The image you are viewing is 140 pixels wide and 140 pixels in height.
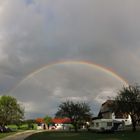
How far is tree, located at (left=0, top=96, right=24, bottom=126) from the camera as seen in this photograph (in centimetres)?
12425

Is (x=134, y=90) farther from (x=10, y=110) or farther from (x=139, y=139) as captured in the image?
(x=10, y=110)

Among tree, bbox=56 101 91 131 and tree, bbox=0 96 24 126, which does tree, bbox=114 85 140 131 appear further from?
tree, bbox=0 96 24 126

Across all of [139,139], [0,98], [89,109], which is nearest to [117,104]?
[89,109]

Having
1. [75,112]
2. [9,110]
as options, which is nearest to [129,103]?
Answer: [75,112]

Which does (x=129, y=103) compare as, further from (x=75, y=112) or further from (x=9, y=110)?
(x=9, y=110)

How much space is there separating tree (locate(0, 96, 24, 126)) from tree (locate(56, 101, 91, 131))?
31568mm

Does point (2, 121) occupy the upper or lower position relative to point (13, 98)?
lower

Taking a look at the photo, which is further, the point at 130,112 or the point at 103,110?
the point at 103,110

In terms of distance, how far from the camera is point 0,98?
132 meters

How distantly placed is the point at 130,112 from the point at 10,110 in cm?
6024

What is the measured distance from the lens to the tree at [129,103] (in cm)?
7600

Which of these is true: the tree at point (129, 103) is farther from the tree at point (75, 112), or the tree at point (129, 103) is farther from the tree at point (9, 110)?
the tree at point (9, 110)

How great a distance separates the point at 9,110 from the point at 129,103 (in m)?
61.0

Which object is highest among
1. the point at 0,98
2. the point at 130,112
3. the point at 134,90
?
the point at 0,98
